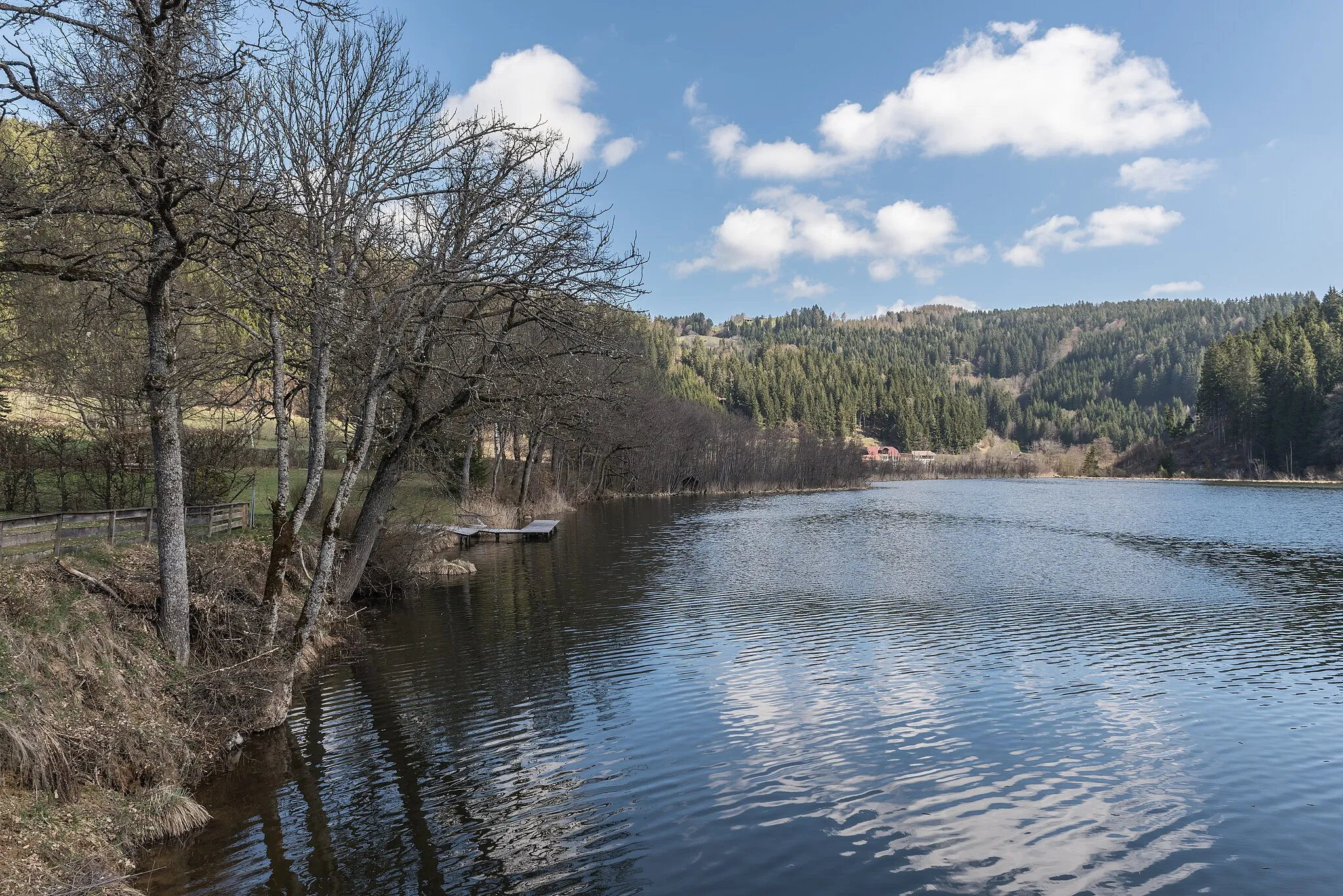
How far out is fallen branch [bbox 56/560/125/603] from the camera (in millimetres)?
11602

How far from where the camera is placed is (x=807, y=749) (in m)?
11.2

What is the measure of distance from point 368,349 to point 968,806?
13.7 m

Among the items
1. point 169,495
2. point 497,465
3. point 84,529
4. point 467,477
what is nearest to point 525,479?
point 497,465

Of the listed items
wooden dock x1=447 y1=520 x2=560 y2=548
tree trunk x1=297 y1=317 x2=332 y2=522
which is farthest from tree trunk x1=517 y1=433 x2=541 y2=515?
tree trunk x1=297 y1=317 x2=332 y2=522

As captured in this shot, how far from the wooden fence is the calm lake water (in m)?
4.55

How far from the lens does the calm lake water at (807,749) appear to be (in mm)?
7941

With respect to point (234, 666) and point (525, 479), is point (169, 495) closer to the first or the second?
point (234, 666)

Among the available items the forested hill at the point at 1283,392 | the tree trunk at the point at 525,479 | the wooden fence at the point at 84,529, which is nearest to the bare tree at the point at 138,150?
the wooden fence at the point at 84,529

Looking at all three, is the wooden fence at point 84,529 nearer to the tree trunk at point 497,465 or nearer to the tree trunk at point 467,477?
the tree trunk at point 467,477

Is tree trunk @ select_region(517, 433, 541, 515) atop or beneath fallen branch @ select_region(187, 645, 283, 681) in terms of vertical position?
atop

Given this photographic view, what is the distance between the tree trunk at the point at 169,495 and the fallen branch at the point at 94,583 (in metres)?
0.91

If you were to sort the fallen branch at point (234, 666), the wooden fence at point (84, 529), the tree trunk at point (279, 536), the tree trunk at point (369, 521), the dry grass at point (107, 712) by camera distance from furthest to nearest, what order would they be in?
1. the tree trunk at point (369, 521)
2. the wooden fence at point (84, 529)
3. the tree trunk at point (279, 536)
4. the fallen branch at point (234, 666)
5. the dry grass at point (107, 712)

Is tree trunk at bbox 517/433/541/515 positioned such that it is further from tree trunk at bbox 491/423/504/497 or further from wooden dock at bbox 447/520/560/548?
wooden dock at bbox 447/520/560/548

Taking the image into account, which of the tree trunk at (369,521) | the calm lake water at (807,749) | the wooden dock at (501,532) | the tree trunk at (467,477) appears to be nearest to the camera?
the calm lake water at (807,749)
